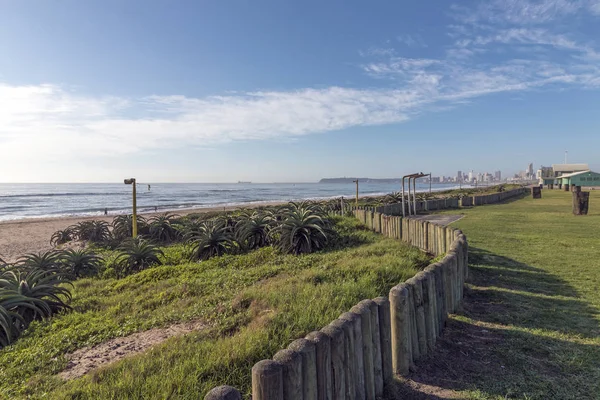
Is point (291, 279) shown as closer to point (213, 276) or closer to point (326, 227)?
point (213, 276)

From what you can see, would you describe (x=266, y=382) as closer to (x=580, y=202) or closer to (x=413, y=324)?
(x=413, y=324)

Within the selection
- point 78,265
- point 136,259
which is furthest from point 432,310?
point 78,265

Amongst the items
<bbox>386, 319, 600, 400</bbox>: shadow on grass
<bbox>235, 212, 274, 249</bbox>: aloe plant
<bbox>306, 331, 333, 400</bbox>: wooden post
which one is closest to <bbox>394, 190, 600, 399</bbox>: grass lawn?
<bbox>386, 319, 600, 400</bbox>: shadow on grass

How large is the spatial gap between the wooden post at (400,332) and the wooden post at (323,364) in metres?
0.98

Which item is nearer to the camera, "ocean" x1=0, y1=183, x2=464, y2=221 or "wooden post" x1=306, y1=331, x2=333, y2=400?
"wooden post" x1=306, y1=331, x2=333, y2=400

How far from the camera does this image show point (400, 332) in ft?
10.1

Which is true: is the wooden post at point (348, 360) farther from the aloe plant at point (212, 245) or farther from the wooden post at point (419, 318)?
the aloe plant at point (212, 245)

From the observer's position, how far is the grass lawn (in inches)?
114

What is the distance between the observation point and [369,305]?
9.04 feet

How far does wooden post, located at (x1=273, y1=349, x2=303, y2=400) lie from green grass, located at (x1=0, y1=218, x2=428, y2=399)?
75 centimetres

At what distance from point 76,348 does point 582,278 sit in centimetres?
756

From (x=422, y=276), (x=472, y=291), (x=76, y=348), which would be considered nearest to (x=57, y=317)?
(x=76, y=348)

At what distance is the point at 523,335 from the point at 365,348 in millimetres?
2291

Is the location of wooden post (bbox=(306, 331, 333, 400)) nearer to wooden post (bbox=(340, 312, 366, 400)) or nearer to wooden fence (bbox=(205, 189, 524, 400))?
wooden fence (bbox=(205, 189, 524, 400))
